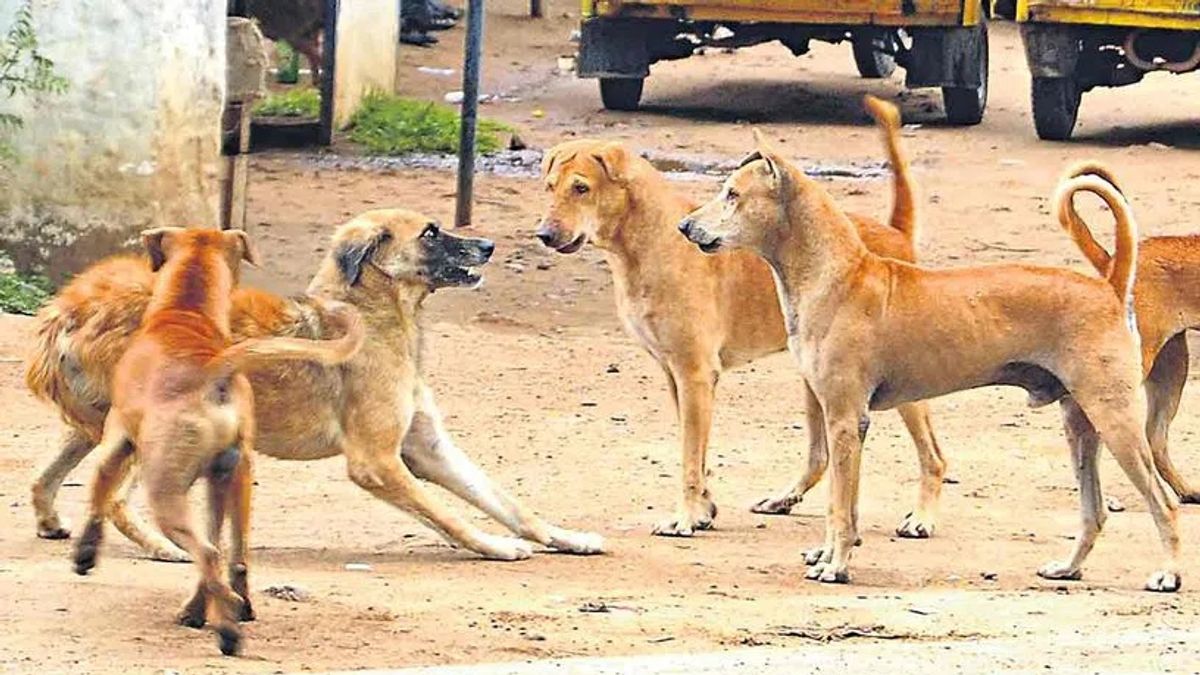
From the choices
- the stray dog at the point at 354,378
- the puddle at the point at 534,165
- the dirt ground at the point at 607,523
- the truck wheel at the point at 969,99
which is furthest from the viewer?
the truck wheel at the point at 969,99

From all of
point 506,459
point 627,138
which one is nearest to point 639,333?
point 506,459

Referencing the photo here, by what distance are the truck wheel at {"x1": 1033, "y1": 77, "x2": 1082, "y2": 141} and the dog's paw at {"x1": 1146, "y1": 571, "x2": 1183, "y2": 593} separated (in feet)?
33.4

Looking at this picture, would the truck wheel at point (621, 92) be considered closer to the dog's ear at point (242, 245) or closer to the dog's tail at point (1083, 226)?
the dog's tail at point (1083, 226)

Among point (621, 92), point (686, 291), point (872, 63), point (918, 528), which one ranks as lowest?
point (918, 528)

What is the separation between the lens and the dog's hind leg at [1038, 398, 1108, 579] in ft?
25.8

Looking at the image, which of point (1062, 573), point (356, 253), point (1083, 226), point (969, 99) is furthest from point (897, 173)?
point (969, 99)

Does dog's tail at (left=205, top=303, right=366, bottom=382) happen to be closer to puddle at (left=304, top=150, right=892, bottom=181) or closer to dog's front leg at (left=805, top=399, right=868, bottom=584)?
A: dog's front leg at (left=805, top=399, right=868, bottom=584)

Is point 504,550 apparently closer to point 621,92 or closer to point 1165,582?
point 1165,582

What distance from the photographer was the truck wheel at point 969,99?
18.6 meters

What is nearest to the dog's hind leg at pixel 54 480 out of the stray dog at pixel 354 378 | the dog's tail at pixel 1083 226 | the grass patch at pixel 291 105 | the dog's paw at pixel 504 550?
the stray dog at pixel 354 378

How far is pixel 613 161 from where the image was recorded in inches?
349

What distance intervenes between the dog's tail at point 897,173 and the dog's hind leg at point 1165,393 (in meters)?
1.05

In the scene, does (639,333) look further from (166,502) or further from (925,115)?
(925,115)

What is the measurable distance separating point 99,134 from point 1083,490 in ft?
19.0
